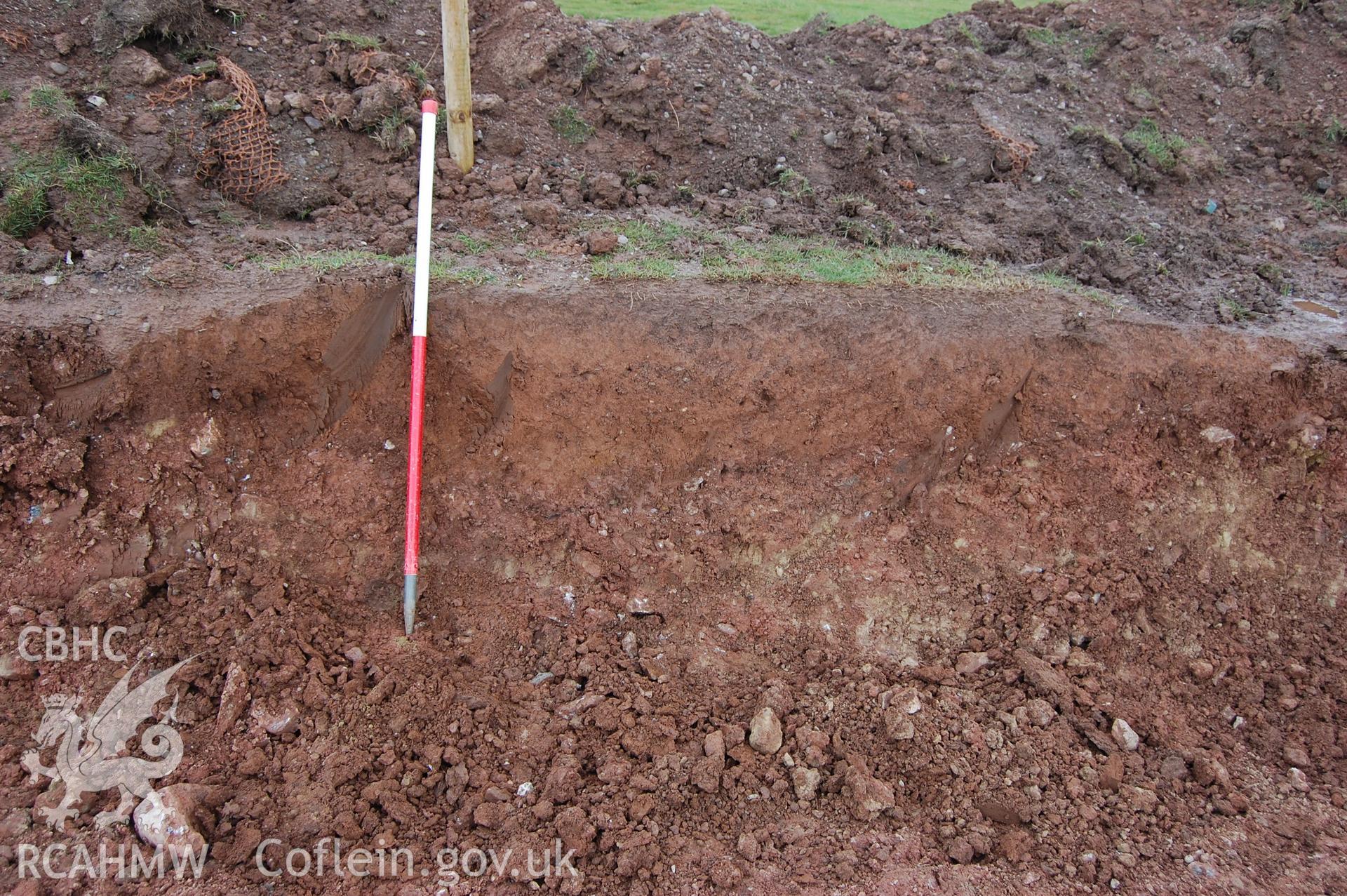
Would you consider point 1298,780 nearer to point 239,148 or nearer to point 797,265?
point 797,265

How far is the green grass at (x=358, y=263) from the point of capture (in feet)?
13.1

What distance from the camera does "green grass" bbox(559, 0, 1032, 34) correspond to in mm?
7078

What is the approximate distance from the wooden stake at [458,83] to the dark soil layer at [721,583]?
1469mm

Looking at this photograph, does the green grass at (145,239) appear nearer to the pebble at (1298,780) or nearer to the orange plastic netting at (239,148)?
the orange plastic netting at (239,148)

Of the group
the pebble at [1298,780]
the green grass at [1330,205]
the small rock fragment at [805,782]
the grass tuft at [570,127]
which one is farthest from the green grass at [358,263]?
the green grass at [1330,205]

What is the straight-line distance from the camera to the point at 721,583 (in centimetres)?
386

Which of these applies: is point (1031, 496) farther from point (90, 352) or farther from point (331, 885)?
point (90, 352)

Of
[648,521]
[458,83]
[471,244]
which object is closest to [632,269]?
[471,244]

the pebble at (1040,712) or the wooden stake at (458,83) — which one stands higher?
the wooden stake at (458,83)

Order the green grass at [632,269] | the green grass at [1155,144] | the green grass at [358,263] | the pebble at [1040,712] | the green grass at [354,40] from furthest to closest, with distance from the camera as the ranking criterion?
the green grass at [1155,144] < the green grass at [354,40] < the green grass at [632,269] < the green grass at [358,263] < the pebble at [1040,712]

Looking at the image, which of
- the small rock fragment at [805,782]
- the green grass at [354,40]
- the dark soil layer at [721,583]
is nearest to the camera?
the dark soil layer at [721,583]

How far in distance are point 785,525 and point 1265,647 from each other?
7.73ft

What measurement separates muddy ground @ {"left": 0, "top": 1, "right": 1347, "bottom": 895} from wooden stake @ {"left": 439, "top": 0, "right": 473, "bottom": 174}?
136mm

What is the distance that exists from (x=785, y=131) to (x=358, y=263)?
3.31 m
